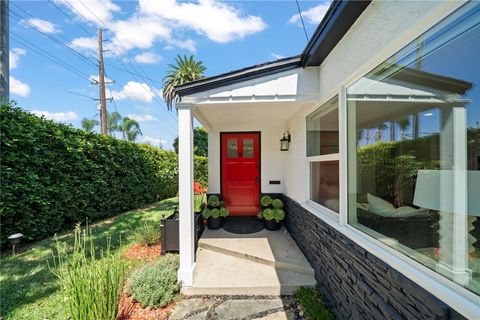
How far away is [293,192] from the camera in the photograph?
4855 mm

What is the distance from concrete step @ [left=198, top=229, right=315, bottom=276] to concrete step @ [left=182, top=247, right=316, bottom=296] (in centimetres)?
8

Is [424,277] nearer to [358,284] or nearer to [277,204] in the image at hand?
[358,284]

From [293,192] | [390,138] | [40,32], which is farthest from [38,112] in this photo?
[40,32]

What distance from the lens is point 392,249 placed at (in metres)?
1.82

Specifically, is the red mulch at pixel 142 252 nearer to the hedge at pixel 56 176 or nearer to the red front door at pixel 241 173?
the hedge at pixel 56 176

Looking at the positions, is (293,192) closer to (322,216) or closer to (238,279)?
(322,216)

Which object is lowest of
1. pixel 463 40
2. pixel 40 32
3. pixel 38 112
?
pixel 463 40

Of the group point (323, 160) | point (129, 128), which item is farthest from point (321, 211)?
point (129, 128)

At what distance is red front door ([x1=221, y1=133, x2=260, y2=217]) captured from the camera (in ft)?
20.1

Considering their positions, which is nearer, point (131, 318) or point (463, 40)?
point (463, 40)

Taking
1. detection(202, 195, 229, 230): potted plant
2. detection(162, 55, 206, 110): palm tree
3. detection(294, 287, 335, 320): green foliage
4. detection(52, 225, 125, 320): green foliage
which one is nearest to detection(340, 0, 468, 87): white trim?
detection(294, 287, 335, 320): green foliage

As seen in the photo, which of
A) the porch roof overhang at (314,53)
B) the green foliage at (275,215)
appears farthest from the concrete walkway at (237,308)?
the porch roof overhang at (314,53)

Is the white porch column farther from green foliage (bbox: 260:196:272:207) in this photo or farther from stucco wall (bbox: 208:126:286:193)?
stucco wall (bbox: 208:126:286:193)

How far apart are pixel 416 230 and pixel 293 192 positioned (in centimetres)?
305
